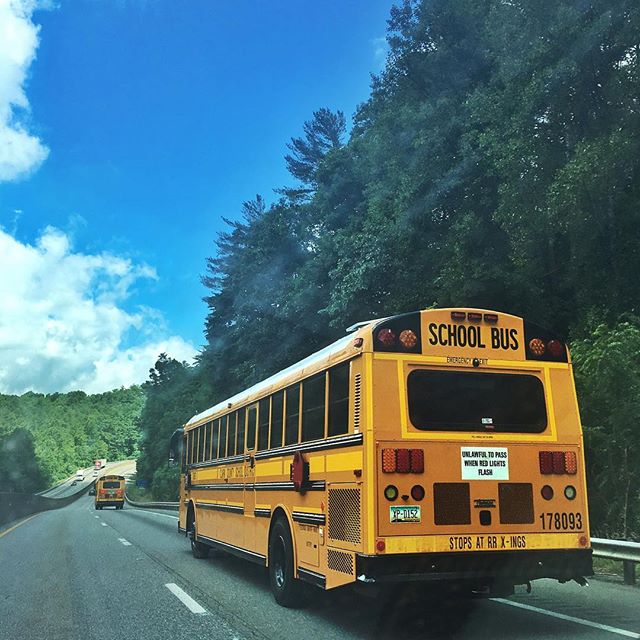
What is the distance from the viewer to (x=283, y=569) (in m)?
8.80

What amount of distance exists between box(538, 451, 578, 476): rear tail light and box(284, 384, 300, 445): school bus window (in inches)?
112

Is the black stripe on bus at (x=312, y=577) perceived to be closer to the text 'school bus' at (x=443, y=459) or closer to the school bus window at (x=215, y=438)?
the text 'school bus' at (x=443, y=459)

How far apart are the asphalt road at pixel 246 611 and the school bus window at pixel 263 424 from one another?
192cm

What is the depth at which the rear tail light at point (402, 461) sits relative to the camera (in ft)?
22.2

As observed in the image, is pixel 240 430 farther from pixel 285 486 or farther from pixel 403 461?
pixel 403 461

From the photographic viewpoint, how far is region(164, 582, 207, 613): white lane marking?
330 inches

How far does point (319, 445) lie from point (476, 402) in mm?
1722

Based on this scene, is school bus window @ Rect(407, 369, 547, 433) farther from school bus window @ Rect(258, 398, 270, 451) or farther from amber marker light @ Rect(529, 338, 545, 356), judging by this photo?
school bus window @ Rect(258, 398, 270, 451)

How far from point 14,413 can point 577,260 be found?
19966cm

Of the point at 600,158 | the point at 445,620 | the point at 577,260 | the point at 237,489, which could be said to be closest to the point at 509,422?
the point at 445,620

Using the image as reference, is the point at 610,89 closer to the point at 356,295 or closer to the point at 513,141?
the point at 513,141

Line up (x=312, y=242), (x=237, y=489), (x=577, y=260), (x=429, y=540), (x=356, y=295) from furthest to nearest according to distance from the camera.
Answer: (x=312, y=242) → (x=356, y=295) → (x=577, y=260) → (x=237, y=489) → (x=429, y=540)

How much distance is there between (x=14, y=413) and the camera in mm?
198000

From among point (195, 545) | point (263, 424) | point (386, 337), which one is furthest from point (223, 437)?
point (386, 337)
